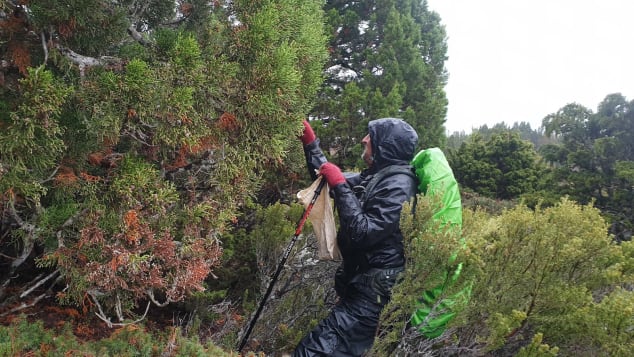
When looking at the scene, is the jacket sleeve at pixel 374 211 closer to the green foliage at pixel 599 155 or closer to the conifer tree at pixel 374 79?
the conifer tree at pixel 374 79

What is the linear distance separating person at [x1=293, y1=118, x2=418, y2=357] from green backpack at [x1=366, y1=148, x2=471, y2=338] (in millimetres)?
78

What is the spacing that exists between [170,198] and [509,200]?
13533mm

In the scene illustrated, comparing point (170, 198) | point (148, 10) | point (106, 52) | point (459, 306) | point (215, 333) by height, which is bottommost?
point (215, 333)

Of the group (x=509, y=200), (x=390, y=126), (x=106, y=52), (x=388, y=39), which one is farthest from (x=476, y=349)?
(x=509, y=200)

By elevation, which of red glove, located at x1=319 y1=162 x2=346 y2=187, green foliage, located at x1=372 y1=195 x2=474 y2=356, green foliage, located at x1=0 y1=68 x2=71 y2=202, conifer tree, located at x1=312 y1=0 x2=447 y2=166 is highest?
conifer tree, located at x1=312 y1=0 x2=447 y2=166

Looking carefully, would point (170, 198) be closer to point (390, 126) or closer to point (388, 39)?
point (390, 126)

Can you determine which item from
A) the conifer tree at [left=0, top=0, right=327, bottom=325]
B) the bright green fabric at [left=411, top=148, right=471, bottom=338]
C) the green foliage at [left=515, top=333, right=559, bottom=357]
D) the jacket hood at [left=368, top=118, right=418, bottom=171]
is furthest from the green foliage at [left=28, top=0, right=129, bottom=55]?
the green foliage at [left=515, top=333, right=559, bottom=357]

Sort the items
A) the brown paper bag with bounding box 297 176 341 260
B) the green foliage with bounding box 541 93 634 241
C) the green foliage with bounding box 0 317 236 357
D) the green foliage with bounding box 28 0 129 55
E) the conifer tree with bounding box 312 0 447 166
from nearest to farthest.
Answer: the green foliage with bounding box 28 0 129 55 → the green foliage with bounding box 0 317 236 357 → the brown paper bag with bounding box 297 176 341 260 → the conifer tree with bounding box 312 0 447 166 → the green foliage with bounding box 541 93 634 241

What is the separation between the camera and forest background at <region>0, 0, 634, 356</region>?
2.06m

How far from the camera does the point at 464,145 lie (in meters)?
15.1

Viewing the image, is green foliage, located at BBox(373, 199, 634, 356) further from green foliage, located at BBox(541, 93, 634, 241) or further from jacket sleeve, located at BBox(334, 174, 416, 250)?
green foliage, located at BBox(541, 93, 634, 241)

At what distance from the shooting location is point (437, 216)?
9.09ft

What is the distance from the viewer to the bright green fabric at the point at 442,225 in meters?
2.75

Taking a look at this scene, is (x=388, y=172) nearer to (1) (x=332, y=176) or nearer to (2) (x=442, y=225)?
(1) (x=332, y=176)
